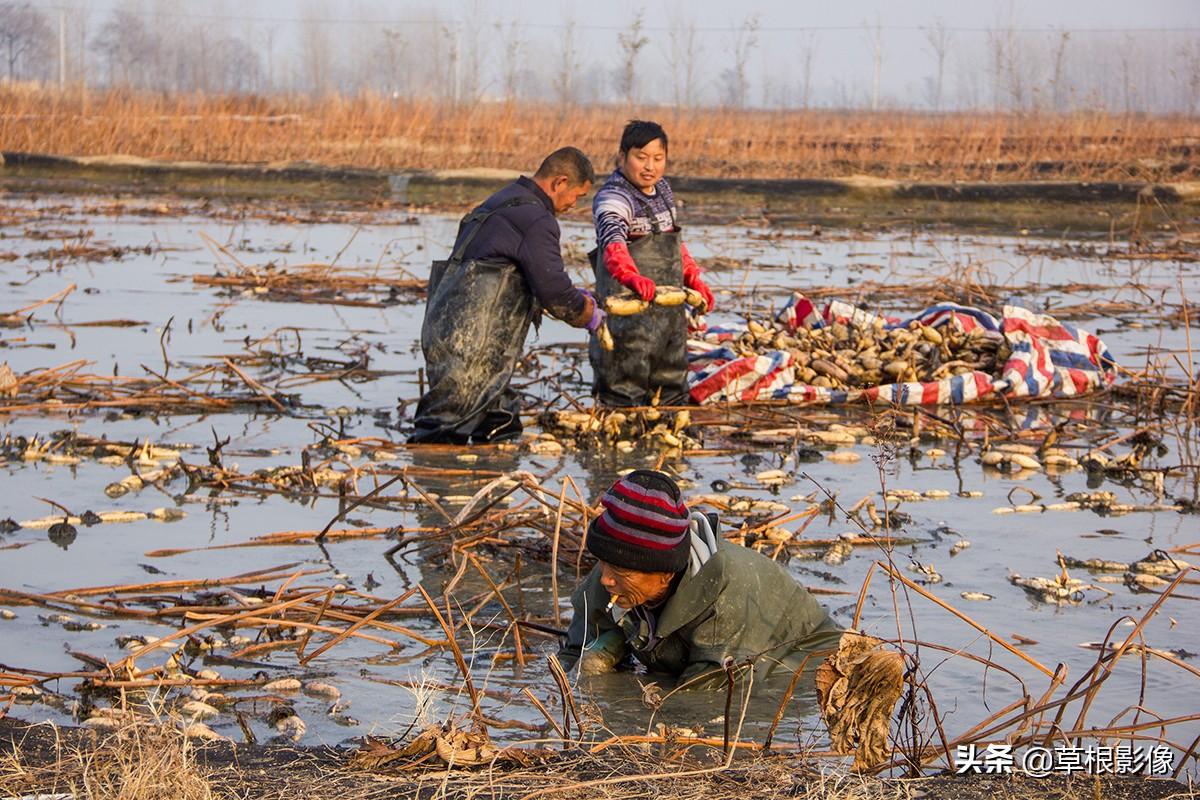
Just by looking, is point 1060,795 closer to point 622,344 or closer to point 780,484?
point 780,484

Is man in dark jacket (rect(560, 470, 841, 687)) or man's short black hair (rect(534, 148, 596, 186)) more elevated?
man's short black hair (rect(534, 148, 596, 186))

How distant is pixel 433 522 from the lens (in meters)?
5.59

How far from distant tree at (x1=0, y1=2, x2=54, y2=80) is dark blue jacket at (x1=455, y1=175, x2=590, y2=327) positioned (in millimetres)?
103267

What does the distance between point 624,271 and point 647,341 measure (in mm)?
635

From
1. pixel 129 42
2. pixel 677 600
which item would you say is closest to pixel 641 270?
pixel 677 600

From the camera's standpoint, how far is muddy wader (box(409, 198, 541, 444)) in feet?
21.9

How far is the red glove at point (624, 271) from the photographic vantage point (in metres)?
6.95

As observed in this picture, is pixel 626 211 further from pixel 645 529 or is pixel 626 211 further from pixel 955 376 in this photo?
pixel 645 529

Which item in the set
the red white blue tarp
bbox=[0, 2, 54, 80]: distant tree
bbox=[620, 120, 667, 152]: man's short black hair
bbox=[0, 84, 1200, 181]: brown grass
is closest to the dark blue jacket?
bbox=[620, 120, 667, 152]: man's short black hair

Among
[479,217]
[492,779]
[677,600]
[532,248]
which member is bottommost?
[492,779]

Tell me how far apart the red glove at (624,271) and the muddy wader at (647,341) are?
0.27 meters

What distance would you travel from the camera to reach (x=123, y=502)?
5.82 metres

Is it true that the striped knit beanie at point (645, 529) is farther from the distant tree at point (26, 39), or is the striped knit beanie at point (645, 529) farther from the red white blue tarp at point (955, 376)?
the distant tree at point (26, 39)

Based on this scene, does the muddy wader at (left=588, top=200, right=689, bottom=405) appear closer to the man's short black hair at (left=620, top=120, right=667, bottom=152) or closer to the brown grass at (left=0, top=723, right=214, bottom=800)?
the man's short black hair at (left=620, top=120, right=667, bottom=152)
